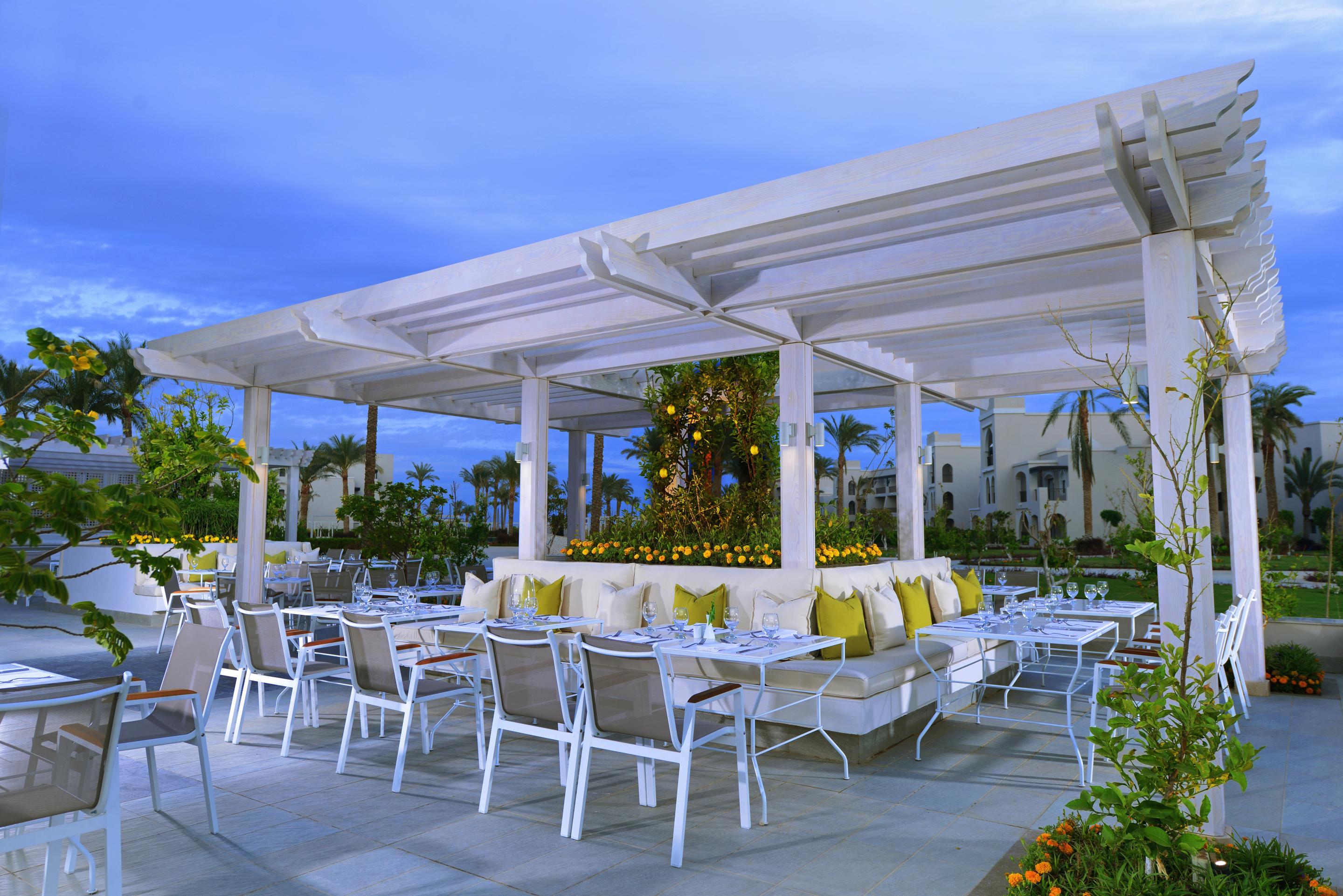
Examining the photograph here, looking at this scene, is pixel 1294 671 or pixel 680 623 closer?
pixel 680 623

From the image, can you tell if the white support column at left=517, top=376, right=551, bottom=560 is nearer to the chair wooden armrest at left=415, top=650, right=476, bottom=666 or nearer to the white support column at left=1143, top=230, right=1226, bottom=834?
the chair wooden armrest at left=415, top=650, right=476, bottom=666

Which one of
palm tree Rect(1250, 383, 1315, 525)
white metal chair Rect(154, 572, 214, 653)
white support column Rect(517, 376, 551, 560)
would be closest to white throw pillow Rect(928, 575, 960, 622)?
white support column Rect(517, 376, 551, 560)

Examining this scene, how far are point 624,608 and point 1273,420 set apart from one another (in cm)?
2797

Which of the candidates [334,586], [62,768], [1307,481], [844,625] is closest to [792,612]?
[844,625]

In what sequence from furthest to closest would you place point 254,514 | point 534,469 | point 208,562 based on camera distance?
point 208,562 → point 254,514 → point 534,469

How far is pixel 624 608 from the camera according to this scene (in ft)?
24.1

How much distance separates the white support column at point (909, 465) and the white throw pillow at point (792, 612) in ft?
9.47

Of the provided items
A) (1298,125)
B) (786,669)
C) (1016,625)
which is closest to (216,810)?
(786,669)

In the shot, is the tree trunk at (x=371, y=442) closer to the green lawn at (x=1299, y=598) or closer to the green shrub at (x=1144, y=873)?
the green lawn at (x=1299, y=598)

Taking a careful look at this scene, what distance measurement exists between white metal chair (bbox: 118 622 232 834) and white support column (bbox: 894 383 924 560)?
6660mm

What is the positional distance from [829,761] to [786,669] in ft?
1.94

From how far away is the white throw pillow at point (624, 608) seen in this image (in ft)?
24.0

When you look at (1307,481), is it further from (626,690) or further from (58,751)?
(58,751)

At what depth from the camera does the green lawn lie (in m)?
13.0
